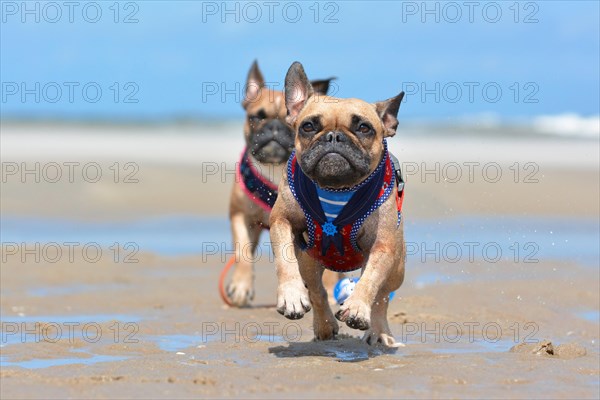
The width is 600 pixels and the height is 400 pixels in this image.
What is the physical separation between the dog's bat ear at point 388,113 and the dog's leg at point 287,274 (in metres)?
0.91

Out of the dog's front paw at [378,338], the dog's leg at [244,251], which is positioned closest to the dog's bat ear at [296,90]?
the dog's front paw at [378,338]

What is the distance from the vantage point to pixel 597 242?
53.5 ft

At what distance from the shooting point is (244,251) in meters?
11.9

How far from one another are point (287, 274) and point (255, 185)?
163 inches

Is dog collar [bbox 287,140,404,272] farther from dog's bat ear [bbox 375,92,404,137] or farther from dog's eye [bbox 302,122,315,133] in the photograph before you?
dog's eye [bbox 302,122,315,133]

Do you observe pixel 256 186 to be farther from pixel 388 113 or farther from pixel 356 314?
pixel 356 314

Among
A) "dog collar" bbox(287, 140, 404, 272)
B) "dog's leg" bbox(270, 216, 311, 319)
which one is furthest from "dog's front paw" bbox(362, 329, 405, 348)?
"dog's leg" bbox(270, 216, 311, 319)

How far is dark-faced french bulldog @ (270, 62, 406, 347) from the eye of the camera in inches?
288

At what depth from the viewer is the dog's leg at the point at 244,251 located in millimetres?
11523

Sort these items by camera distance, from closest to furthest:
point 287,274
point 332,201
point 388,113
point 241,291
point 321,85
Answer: point 287,274 < point 332,201 < point 388,113 < point 321,85 < point 241,291

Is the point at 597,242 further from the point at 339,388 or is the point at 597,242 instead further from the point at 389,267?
the point at 339,388

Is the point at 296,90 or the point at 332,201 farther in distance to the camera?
the point at 296,90

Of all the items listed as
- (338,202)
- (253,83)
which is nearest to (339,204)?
(338,202)

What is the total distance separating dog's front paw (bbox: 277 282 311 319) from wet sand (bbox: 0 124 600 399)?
0.32 m
